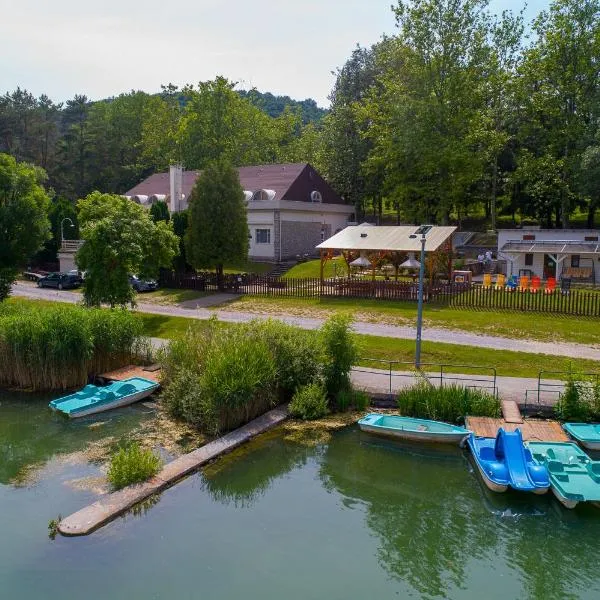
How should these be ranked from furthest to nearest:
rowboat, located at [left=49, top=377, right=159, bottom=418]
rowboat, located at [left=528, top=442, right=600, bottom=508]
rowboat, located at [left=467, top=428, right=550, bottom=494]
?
rowboat, located at [left=49, top=377, right=159, bottom=418]
rowboat, located at [left=467, top=428, right=550, bottom=494]
rowboat, located at [left=528, top=442, right=600, bottom=508]

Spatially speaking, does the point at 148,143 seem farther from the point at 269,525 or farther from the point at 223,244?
the point at 269,525

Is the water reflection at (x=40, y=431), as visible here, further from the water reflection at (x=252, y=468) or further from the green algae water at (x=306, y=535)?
the water reflection at (x=252, y=468)

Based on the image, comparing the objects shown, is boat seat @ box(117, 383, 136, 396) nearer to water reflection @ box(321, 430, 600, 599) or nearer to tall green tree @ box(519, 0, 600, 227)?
water reflection @ box(321, 430, 600, 599)

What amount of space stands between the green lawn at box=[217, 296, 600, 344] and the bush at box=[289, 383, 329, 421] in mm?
10354

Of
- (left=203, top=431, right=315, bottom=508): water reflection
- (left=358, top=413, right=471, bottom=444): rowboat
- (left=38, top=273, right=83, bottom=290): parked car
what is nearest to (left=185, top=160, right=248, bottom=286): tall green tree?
(left=38, top=273, right=83, bottom=290): parked car

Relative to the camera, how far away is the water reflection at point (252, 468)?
13.9 meters

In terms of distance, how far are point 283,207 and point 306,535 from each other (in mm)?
37171

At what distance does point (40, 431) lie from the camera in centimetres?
1780

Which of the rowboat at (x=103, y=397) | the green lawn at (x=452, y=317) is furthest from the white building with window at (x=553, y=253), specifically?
the rowboat at (x=103, y=397)

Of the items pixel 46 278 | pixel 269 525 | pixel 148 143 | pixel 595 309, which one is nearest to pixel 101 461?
pixel 269 525

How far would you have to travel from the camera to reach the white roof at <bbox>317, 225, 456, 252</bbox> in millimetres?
33281

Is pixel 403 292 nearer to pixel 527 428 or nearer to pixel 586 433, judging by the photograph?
pixel 527 428

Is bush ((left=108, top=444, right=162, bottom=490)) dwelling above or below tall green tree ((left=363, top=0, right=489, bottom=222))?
below

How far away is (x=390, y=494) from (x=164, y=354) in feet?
30.7
